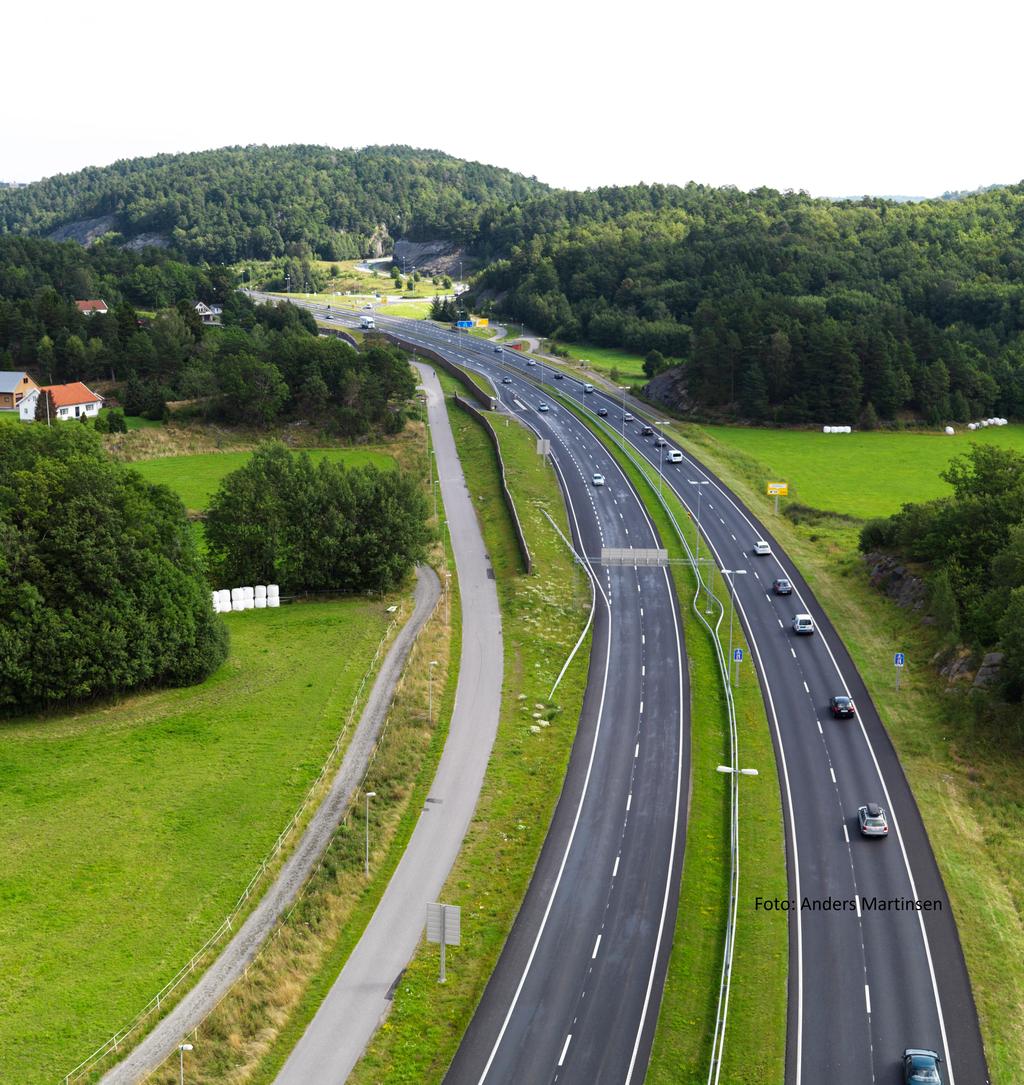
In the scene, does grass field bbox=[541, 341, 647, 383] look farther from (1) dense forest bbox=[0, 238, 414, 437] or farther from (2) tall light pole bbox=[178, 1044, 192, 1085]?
(2) tall light pole bbox=[178, 1044, 192, 1085]

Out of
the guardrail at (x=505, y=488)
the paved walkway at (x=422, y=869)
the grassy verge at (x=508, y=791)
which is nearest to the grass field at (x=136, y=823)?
the paved walkway at (x=422, y=869)

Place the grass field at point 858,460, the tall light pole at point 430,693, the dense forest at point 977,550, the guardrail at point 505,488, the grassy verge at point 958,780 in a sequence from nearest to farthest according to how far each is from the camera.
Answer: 1. the grassy verge at point 958,780
2. the dense forest at point 977,550
3. the tall light pole at point 430,693
4. the guardrail at point 505,488
5. the grass field at point 858,460

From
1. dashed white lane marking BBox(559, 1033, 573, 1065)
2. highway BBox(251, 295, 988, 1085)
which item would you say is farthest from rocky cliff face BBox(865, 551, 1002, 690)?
dashed white lane marking BBox(559, 1033, 573, 1065)

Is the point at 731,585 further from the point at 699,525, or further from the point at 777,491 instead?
the point at 777,491

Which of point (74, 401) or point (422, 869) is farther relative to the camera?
point (74, 401)

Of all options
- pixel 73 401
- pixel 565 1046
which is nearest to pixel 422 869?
pixel 565 1046

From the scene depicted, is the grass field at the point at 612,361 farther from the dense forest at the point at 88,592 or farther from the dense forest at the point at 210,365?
A: the dense forest at the point at 88,592
